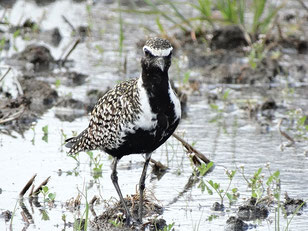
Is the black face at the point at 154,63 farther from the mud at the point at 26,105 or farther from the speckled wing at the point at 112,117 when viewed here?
the mud at the point at 26,105

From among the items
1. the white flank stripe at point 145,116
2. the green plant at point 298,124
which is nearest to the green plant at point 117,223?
the white flank stripe at point 145,116

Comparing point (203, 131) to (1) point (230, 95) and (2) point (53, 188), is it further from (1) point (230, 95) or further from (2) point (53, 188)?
(2) point (53, 188)

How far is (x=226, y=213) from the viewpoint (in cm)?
701

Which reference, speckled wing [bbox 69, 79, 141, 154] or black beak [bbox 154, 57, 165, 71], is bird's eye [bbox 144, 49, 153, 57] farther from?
speckled wing [bbox 69, 79, 141, 154]

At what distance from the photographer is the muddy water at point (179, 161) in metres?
6.96

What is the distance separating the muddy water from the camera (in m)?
6.96

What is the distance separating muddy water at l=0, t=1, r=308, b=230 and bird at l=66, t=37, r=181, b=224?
0.61m

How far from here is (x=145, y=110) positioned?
6.47 meters

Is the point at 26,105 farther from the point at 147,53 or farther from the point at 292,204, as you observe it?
the point at 292,204

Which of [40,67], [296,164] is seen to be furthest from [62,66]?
[296,164]

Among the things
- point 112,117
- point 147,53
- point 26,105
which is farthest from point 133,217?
point 26,105

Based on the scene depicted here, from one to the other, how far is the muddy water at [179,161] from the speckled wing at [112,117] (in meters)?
0.50

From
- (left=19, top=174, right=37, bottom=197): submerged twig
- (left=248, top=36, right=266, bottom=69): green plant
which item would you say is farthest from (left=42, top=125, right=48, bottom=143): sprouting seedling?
(left=248, top=36, right=266, bottom=69): green plant

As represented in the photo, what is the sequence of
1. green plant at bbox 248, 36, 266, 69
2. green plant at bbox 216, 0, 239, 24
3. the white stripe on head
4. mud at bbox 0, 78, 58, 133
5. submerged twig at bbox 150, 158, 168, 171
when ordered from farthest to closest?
green plant at bbox 216, 0, 239, 24
green plant at bbox 248, 36, 266, 69
mud at bbox 0, 78, 58, 133
submerged twig at bbox 150, 158, 168, 171
the white stripe on head
